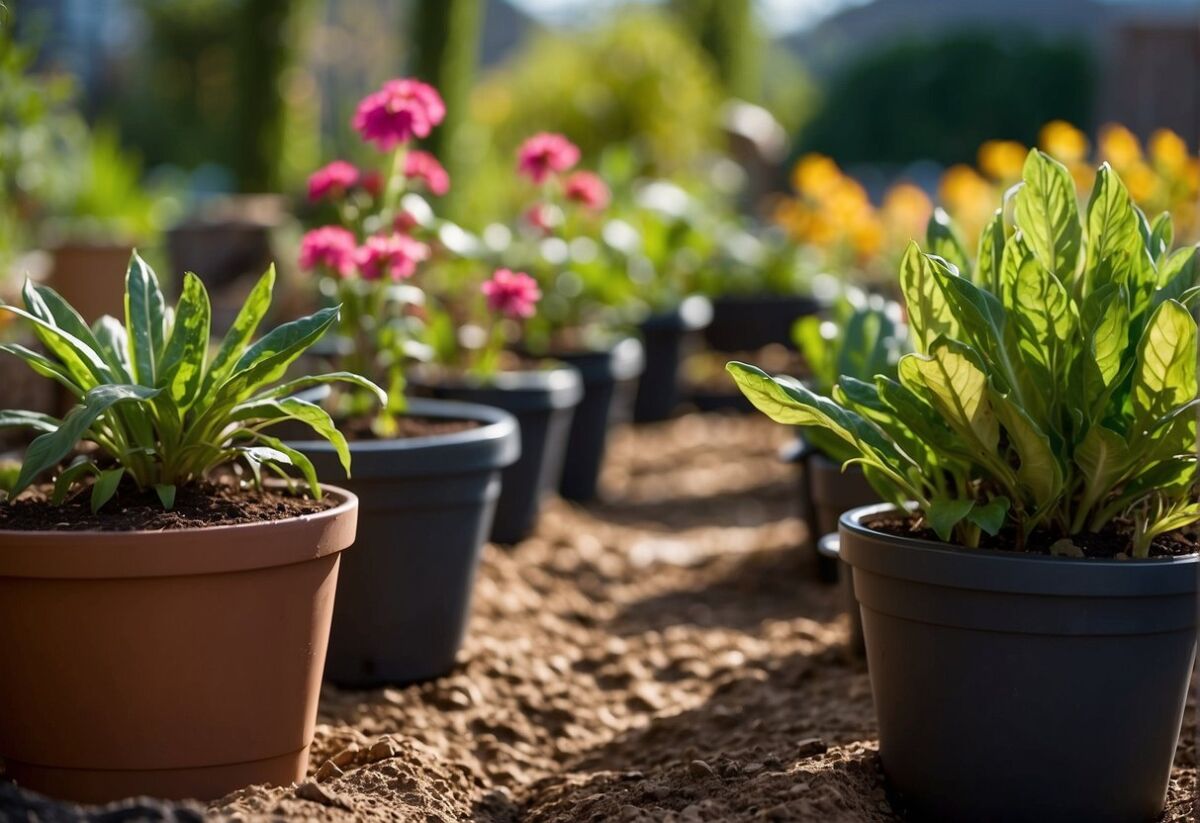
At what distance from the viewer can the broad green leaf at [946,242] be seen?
8.52ft

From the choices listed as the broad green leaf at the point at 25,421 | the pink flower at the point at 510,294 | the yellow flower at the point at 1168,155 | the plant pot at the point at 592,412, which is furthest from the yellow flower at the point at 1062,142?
the broad green leaf at the point at 25,421

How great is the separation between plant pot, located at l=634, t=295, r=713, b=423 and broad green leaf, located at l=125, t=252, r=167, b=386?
12.9 ft

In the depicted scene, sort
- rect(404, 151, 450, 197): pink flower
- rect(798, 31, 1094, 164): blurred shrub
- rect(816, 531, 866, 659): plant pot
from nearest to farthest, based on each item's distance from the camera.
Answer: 1. rect(816, 531, 866, 659): plant pot
2. rect(404, 151, 450, 197): pink flower
3. rect(798, 31, 1094, 164): blurred shrub

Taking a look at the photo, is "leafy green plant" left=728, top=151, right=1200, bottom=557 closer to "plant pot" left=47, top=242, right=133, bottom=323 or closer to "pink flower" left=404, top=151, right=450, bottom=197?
"pink flower" left=404, top=151, right=450, bottom=197

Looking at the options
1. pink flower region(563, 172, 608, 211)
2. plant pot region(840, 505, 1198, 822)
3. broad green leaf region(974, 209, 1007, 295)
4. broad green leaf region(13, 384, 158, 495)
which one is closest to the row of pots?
plant pot region(840, 505, 1198, 822)


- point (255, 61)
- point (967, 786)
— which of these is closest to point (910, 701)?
point (967, 786)

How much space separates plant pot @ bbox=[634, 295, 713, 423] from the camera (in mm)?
6336

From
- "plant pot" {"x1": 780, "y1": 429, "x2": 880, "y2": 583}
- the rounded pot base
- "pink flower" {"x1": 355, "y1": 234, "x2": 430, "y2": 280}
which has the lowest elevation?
the rounded pot base

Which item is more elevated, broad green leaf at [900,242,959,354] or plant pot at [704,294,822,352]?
broad green leaf at [900,242,959,354]

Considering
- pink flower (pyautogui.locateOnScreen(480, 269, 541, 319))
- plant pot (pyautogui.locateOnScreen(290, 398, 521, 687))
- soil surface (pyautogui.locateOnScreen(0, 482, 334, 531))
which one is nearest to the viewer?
soil surface (pyautogui.locateOnScreen(0, 482, 334, 531))

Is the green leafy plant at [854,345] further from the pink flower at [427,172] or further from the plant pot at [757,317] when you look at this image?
the plant pot at [757,317]

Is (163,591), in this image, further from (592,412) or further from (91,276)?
(91,276)

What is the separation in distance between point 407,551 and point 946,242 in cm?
121

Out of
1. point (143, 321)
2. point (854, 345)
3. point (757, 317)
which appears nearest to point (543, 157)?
point (854, 345)
